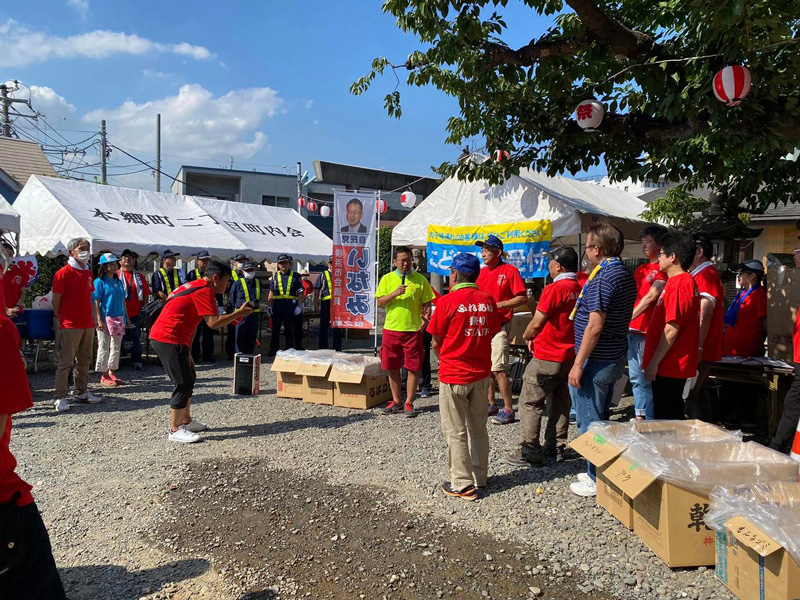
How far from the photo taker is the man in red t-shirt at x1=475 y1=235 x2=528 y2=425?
6.18 metres

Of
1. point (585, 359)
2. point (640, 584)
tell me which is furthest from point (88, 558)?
point (585, 359)

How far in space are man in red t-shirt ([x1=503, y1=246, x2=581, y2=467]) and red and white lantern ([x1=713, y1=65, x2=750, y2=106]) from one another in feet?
5.38

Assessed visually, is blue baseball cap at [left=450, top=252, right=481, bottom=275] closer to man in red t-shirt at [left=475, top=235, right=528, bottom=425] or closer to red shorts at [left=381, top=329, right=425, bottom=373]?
man in red t-shirt at [left=475, top=235, right=528, bottom=425]

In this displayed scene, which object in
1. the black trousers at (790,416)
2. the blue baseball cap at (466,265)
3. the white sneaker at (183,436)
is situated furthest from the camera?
the white sneaker at (183,436)

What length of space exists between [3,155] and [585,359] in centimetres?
2470

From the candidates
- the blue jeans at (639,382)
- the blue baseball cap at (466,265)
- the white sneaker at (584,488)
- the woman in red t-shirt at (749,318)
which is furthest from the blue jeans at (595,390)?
the woman in red t-shirt at (749,318)

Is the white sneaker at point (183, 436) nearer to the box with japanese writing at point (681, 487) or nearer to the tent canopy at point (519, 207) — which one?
the box with japanese writing at point (681, 487)

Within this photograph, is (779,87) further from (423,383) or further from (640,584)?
(423,383)

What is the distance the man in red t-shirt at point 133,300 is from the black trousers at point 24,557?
25.0 ft

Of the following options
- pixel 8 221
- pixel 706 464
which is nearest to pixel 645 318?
pixel 706 464

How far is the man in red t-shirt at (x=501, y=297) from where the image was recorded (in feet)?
20.3

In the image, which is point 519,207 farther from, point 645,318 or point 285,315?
point 285,315

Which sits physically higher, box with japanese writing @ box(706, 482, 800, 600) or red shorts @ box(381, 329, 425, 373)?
red shorts @ box(381, 329, 425, 373)

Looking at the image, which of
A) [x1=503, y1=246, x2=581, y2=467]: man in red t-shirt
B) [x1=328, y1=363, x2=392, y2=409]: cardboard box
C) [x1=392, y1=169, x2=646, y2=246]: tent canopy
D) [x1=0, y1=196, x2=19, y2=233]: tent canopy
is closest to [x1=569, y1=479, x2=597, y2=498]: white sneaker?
[x1=503, y1=246, x2=581, y2=467]: man in red t-shirt
